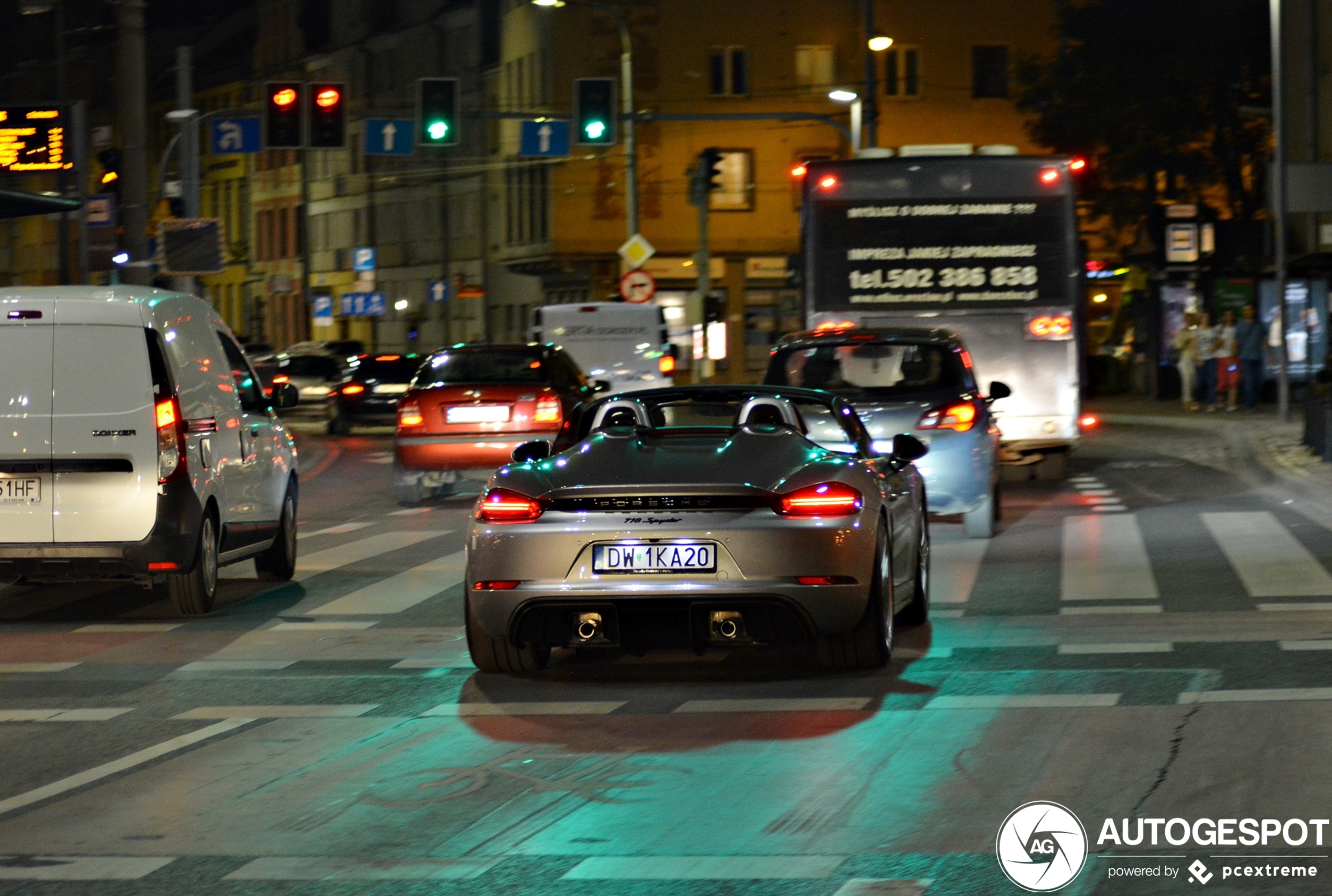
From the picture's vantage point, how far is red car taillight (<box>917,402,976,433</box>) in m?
16.1

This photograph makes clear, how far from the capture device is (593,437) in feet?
33.0

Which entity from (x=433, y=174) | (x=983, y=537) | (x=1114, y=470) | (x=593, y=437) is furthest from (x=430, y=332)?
(x=593, y=437)

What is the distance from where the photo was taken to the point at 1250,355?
124 ft

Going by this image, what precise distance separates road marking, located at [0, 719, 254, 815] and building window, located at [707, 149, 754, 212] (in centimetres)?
5640

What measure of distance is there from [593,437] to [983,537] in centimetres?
688

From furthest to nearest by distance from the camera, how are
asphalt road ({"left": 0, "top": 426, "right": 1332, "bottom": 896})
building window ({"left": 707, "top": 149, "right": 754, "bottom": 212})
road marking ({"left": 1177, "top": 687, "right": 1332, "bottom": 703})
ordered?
building window ({"left": 707, "top": 149, "right": 754, "bottom": 212}), road marking ({"left": 1177, "top": 687, "right": 1332, "bottom": 703}), asphalt road ({"left": 0, "top": 426, "right": 1332, "bottom": 896})

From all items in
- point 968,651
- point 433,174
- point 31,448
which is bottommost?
point 968,651

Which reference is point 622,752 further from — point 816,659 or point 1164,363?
point 1164,363

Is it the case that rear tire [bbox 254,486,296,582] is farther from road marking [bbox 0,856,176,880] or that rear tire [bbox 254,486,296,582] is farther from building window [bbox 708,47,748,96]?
building window [bbox 708,47,748,96]

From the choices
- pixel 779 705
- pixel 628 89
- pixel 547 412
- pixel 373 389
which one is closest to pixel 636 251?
pixel 373 389

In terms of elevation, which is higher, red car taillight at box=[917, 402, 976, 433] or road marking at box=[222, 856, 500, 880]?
red car taillight at box=[917, 402, 976, 433]

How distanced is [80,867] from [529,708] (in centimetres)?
293

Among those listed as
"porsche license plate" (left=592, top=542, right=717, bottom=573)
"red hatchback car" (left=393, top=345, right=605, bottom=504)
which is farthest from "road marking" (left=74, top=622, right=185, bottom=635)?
"red hatchback car" (left=393, top=345, right=605, bottom=504)

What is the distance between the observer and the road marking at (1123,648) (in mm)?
10125
